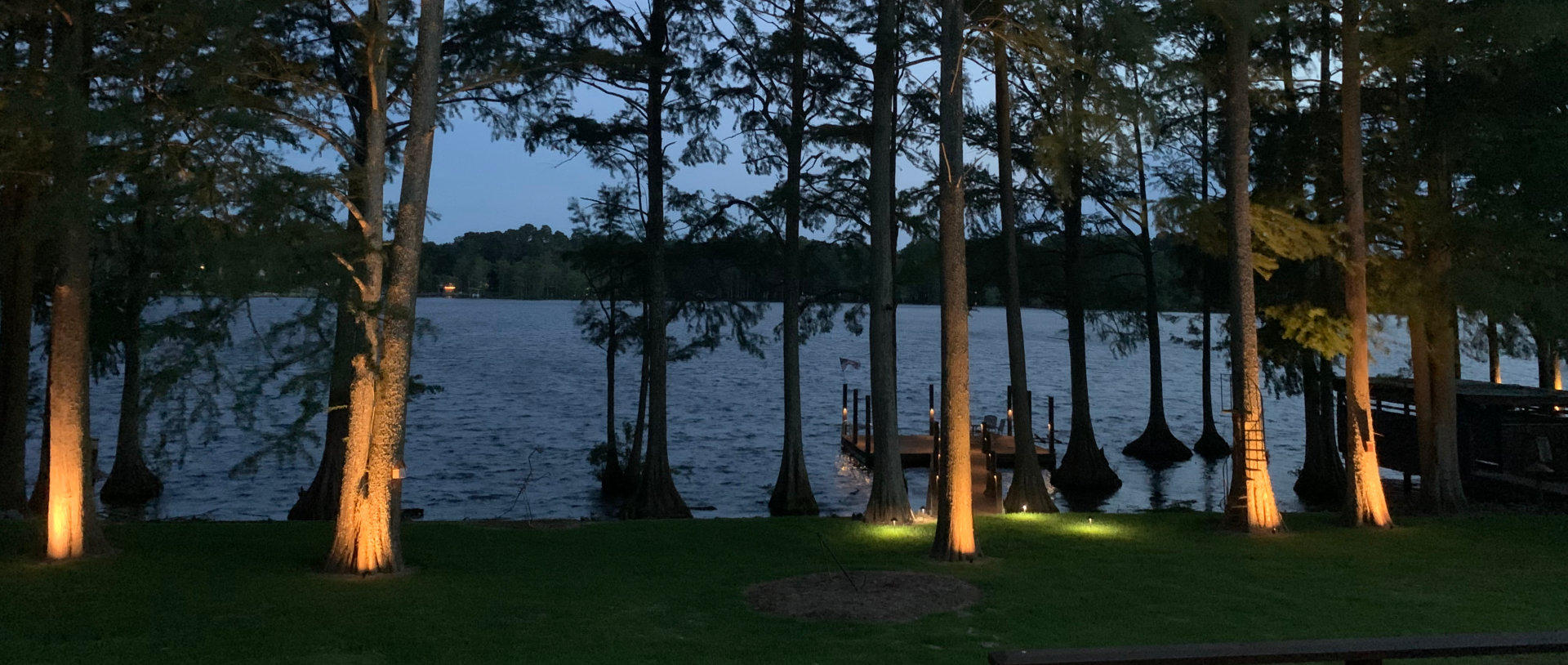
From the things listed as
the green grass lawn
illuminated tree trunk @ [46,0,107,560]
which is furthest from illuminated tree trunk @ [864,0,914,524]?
illuminated tree trunk @ [46,0,107,560]

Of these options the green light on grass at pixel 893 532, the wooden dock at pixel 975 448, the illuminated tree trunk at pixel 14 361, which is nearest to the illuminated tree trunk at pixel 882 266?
the green light on grass at pixel 893 532

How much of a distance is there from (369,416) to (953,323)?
5.97 meters

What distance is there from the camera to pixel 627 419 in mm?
42938

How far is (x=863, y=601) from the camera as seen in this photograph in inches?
351

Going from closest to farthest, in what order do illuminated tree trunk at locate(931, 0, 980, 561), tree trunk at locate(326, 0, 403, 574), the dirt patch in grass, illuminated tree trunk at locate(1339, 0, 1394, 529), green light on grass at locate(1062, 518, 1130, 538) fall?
the dirt patch in grass, tree trunk at locate(326, 0, 403, 574), illuminated tree trunk at locate(931, 0, 980, 561), green light on grass at locate(1062, 518, 1130, 538), illuminated tree trunk at locate(1339, 0, 1394, 529)

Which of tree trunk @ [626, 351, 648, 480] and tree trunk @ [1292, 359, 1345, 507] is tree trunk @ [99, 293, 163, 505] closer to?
tree trunk @ [626, 351, 648, 480]

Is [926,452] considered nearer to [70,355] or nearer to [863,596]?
[863,596]

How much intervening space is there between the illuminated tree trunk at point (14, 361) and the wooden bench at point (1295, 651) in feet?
46.0

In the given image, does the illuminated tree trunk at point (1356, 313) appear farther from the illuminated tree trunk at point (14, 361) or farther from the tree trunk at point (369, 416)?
the illuminated tree trunk at point (14, 361)

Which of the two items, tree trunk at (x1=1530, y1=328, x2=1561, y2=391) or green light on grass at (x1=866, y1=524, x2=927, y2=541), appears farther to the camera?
tree trunk at (x1=1530, y1=328, x2=1561, y2=391)

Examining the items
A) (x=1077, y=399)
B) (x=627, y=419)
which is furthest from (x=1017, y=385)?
(x=627, y=419)

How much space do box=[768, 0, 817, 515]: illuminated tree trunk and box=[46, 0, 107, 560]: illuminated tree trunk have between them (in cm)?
1155

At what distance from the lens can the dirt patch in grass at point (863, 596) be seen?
854 cm

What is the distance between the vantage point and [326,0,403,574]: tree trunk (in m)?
10.1
